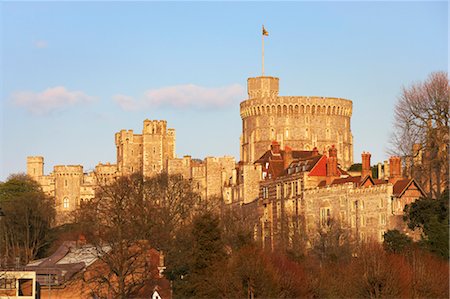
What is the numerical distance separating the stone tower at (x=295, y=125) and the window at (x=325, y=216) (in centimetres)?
4940

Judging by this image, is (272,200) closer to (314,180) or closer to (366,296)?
(314,180)

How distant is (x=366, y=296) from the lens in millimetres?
63469

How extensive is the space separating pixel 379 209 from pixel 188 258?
1013 inches

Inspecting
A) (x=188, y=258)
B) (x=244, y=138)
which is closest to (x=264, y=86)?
(x=244, y=138)

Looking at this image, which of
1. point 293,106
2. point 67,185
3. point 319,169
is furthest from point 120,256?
point 67,185

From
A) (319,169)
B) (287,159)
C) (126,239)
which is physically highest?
(287,159)

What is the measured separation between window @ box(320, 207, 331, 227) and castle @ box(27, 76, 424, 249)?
0.07 meters

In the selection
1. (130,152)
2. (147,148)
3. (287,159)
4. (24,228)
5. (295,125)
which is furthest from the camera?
(130,152)

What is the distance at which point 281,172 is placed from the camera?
11731cm

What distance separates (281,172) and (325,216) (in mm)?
16269

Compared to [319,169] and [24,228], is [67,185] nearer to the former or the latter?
[24,228]

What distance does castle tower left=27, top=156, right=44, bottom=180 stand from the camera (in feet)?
622


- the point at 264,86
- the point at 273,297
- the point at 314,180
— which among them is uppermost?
the point at 264,86

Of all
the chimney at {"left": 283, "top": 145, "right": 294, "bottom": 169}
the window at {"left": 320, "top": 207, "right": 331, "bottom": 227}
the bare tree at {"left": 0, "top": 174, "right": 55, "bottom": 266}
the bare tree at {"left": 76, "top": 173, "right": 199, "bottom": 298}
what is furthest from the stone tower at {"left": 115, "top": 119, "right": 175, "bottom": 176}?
the bare tree at {"left": 76, "top": 173, "right": 199, "bottom": 298}
